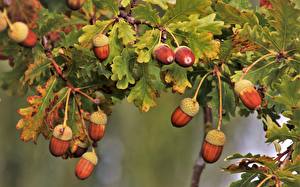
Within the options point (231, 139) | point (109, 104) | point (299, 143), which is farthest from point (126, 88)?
point (231, 139)

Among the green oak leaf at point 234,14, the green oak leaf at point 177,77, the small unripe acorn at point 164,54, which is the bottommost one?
the green oak leaf at point 177,77

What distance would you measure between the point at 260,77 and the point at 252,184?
530 mm

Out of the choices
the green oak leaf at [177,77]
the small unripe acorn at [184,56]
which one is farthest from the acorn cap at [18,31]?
the green oak leaf at [177,77]

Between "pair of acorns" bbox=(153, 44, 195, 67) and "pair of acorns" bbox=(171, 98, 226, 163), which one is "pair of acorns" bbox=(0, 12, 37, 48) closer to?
"pair of acorns" bbox=(153, 44, 195, 67)

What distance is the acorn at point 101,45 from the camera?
354cm

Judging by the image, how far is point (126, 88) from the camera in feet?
13.1

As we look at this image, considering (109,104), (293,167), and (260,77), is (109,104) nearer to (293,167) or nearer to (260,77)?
(260,77)

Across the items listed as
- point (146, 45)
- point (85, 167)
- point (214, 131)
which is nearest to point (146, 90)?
point (146, 45)

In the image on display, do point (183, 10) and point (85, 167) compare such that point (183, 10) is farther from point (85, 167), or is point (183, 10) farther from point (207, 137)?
point (85, 167)

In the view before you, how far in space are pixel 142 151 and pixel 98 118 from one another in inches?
500

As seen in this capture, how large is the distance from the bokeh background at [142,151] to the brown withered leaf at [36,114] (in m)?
11.0

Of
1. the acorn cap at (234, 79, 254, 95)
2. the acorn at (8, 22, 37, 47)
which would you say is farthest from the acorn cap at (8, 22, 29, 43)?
the acorn cap at (234, 79, 254, 95)

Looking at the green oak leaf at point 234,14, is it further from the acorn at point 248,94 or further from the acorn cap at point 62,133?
the acorn cap at point 62,133

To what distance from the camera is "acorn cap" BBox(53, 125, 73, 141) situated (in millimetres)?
3771
